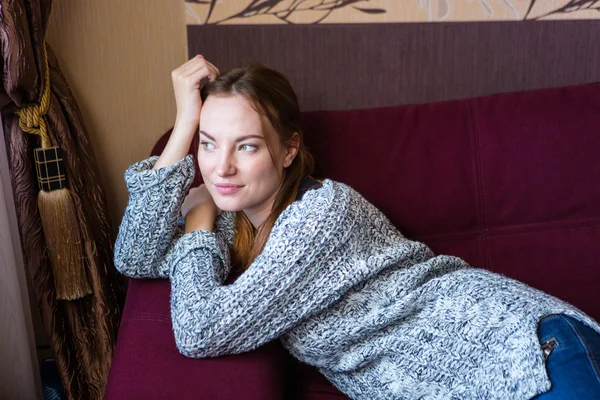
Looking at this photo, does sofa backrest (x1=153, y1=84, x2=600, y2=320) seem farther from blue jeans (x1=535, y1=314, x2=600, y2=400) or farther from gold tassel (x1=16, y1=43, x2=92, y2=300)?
blue jeans (x1=535, y1=314, x2=600, y2=400)

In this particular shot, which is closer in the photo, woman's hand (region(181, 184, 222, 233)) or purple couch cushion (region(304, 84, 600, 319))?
woman's hand (region(181, 184, 222, 233))

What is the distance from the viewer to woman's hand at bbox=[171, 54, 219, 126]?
1.43 meters

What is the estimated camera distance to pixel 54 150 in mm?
1574

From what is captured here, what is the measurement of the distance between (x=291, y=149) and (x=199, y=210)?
258 millimetres

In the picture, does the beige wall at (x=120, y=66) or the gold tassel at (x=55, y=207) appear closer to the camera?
the gold tassel at (x=55, y=207)

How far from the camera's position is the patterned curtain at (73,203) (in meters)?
1.46

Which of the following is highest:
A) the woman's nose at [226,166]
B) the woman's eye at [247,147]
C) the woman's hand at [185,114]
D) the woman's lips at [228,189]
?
the woman's hand at [185,114]

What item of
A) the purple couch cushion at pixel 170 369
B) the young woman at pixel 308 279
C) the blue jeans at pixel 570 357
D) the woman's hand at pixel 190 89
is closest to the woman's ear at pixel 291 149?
the young woman at pixel 308 279

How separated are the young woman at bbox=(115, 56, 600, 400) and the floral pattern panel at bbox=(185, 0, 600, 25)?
359 millimetres

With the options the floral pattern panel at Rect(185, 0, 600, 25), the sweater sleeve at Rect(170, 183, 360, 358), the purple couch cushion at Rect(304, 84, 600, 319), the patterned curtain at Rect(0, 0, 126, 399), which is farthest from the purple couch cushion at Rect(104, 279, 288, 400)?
the floral pattern panel at Rect(185, 0, 600, 25)

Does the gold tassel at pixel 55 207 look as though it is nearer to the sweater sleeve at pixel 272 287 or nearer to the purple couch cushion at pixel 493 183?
the sweater sleeve at pixel 272 287

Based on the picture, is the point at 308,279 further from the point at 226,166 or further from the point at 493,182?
the point at 493,182

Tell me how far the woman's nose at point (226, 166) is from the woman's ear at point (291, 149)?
0.51 feet

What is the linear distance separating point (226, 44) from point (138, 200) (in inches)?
24.5
